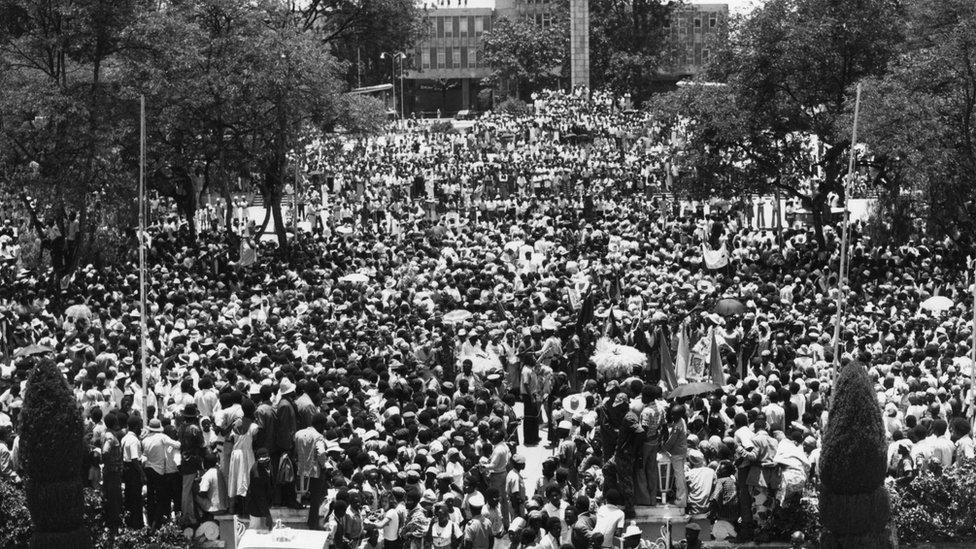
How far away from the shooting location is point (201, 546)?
18062mm

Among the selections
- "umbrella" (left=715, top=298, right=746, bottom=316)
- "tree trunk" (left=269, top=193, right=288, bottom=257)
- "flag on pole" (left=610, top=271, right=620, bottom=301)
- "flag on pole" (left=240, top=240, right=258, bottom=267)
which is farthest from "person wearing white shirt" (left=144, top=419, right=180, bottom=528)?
"tree trunk" (left=269, top=193, right=288, bottom=257)

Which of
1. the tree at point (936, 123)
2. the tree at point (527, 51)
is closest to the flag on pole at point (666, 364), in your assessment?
the tree at point (936, 123)

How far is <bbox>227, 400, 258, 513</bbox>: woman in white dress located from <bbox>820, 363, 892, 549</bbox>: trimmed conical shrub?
6825 millimetres

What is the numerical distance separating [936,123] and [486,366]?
13798 millimetres

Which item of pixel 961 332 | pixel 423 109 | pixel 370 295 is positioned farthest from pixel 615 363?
pixel 423 109

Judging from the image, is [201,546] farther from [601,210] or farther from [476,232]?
[601,210]

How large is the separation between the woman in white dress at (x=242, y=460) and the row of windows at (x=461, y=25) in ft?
305

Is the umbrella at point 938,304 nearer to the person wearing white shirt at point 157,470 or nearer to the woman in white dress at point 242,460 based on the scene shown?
the woman in white dress at point 242,460

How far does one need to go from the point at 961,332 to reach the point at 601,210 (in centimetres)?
2002

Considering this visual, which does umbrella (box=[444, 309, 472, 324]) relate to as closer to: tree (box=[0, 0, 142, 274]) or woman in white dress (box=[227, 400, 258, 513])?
woman in white dress (box=[227, 400, 258, 513])

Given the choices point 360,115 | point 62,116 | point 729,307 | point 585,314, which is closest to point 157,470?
point 585,314

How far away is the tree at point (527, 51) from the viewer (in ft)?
308

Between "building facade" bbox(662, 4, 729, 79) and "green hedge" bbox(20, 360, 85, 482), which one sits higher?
"building facade" bbox(662, 4, 729, 79)

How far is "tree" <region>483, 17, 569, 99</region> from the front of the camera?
9388cm
